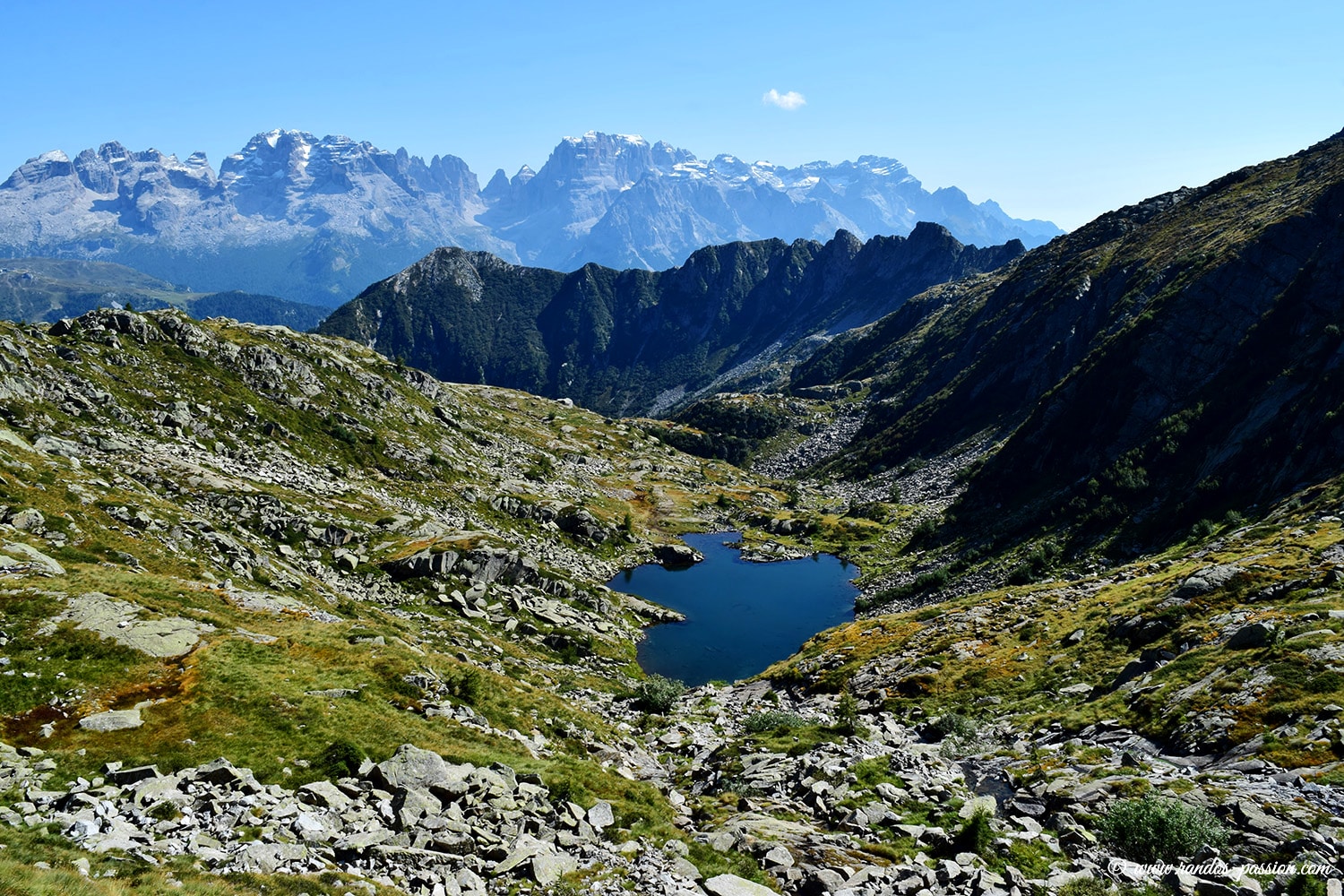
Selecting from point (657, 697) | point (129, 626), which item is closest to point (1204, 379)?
point (657, 697)

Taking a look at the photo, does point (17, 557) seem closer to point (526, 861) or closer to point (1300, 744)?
point (526, 861)

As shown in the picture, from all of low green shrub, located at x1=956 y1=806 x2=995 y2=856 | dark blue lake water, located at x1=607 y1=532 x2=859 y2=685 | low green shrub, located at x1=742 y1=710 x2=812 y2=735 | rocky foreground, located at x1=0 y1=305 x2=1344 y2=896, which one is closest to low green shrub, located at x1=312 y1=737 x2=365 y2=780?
rocky foreground, located at x1=0 y1=305 x2=1344 y2=896

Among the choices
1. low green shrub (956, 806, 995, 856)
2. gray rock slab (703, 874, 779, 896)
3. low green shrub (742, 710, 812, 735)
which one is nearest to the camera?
gray rock slab (703, 874, 779, 896)

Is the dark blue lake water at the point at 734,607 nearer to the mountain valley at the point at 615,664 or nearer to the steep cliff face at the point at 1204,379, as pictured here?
the mountain valley at the point at 615,664

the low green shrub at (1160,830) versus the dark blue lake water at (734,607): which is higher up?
the low green shrub at (1160,830)

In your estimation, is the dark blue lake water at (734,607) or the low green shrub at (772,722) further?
the dark blue lake water at (734,607)

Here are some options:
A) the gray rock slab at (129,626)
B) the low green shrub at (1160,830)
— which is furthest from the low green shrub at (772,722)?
the gray rock slab at (129,626)

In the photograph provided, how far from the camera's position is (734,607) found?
10600 centimetres

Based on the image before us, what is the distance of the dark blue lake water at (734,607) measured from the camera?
275 feet

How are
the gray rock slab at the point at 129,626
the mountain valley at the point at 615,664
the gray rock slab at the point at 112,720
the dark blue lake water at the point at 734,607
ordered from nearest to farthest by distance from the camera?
the mountain valley at the point at 615,664
the gray rock slab at the point at 112,720
the gray rock slab at the point at 129,626
the dark blue lake water at the point at 734,607

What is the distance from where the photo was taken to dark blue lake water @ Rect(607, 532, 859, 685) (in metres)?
83.7

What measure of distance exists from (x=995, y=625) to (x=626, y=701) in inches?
1243

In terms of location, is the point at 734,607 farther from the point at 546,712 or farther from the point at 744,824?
the point at 744,824

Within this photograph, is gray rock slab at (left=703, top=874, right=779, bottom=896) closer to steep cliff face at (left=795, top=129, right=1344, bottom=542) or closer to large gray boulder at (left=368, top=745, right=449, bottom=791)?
large gray boulder at (left=368, top=745, right=449, bottom=791)
